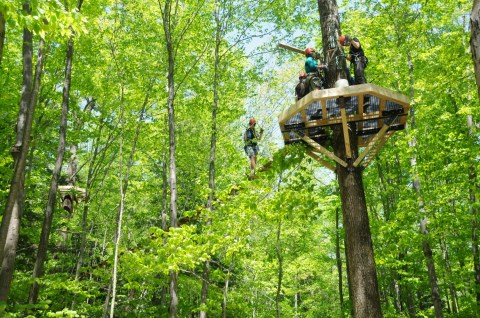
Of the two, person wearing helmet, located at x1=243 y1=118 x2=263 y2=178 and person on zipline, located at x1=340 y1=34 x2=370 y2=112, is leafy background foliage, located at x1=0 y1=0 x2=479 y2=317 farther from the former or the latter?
person on zipline, located at x1=340 y1=34 x2=370 y2=112

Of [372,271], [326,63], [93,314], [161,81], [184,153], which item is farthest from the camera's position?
[184,153]

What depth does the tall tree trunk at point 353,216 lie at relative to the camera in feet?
14.3

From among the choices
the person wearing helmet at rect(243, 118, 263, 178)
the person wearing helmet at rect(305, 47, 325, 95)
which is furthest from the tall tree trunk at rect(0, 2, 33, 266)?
Result: the person wearing helmet at rect(243, 118, 263, 178)

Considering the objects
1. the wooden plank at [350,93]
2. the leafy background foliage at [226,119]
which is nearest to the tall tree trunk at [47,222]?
the leafy background foliage at [226,119]

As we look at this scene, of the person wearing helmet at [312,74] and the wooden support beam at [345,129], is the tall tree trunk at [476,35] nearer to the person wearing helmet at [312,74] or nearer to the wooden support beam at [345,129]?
the wooden support beam at [345,129]

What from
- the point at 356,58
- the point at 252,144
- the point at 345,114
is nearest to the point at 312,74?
the point at 356,58

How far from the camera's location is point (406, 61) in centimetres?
1112

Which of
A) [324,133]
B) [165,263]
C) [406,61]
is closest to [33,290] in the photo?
[165,263]

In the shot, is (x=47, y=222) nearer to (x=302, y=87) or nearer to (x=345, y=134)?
(x=302, y=87)

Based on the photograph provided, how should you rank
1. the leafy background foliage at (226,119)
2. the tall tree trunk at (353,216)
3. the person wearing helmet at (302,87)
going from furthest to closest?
the leafy background foliage at (226,119)
the person wearing helmet at (302,87)
the tall tree trunk at (353,216)

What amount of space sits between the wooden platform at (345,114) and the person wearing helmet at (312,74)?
0.24 metres

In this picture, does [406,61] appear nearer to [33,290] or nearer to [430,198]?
[430,198]

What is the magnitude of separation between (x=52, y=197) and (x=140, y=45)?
505cm

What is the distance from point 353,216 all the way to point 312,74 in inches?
79.5
